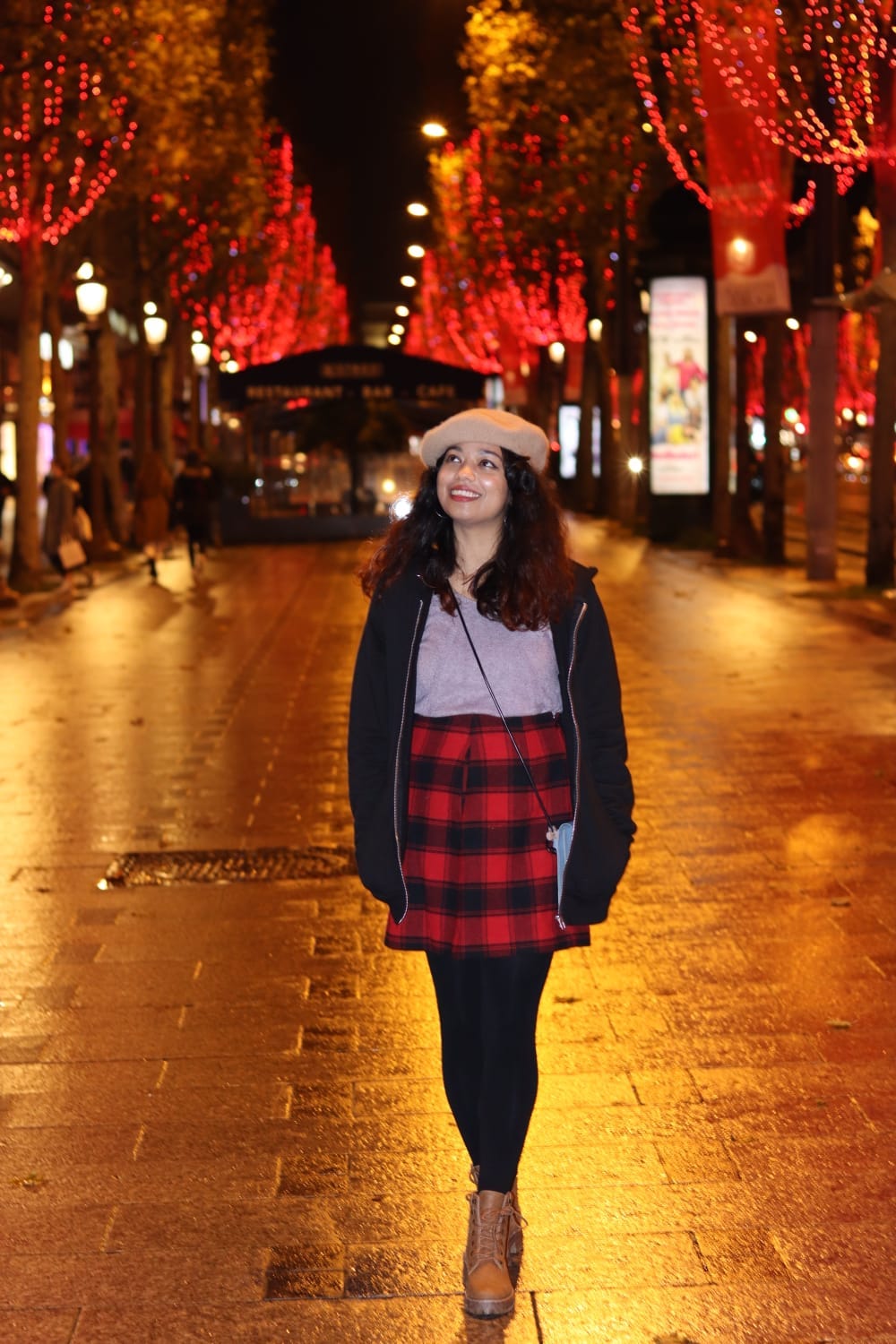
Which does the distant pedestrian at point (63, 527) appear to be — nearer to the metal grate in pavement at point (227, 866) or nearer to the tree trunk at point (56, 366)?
the tree trunk at point (56, 366)

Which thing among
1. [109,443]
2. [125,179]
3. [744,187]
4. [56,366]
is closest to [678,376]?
[109,443]

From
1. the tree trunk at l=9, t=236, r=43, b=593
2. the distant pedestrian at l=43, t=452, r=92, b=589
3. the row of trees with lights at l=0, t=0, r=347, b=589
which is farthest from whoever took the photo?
the tree trunk at l=9, t=236, r=43, b=593

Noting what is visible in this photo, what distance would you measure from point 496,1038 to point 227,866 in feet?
15.7

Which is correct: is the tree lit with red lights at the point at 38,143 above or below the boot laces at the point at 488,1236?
above

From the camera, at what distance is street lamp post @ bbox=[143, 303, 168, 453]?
3459 cm

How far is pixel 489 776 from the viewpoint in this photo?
14.2 ft

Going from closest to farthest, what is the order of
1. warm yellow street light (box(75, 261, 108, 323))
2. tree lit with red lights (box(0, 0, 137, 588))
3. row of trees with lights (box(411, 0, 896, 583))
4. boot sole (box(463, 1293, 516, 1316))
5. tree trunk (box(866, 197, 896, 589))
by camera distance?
boot sole (box(463, 1293, 516, 1316)) < tree trunk (box(866, 197, 896, 589)) < row of trees with lights (box(411, 0, 896, 583)) < tree lit with red lights (box(0, 0, 137, 588)) < warm yellow street light (box(75, 261, 108, 323))

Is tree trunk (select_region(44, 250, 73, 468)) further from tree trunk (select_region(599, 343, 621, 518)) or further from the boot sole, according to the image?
the boot sole

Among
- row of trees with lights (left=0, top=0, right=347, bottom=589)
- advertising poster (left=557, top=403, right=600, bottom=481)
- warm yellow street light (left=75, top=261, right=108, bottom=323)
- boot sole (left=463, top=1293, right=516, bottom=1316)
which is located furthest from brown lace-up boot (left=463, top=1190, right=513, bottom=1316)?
advertising poster (left=557, top=403, right=600, bottom=481)

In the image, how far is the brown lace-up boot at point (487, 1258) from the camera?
425 cm

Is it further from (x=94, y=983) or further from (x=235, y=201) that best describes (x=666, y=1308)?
(x=235, y=201)

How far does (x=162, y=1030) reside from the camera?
6.41m

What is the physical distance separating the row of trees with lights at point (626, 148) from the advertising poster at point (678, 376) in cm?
161

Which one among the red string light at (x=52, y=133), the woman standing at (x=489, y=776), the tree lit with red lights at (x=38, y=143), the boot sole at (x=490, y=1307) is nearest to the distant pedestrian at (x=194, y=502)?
the red string light at (x=52, y=133)
